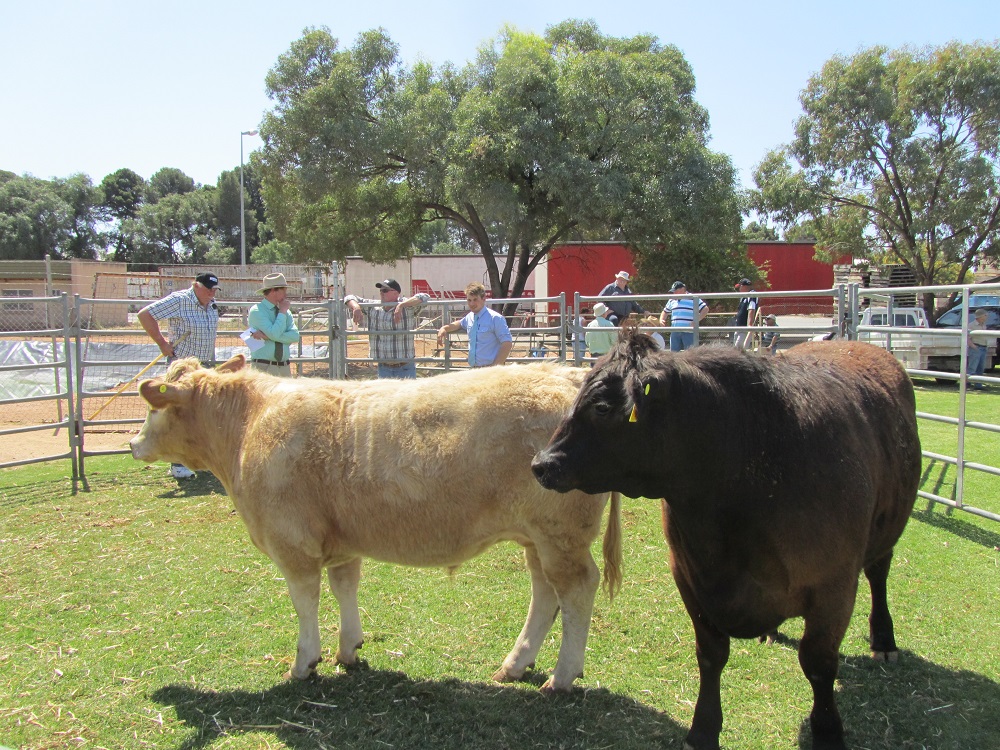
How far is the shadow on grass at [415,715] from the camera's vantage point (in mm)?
3129

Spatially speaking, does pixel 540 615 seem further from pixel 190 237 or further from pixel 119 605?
pixel 190 237

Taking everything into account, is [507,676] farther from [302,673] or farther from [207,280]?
[207,280]

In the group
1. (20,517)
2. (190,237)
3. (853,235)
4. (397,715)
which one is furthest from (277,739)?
(190,237)

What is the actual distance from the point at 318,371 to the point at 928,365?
14.1 m

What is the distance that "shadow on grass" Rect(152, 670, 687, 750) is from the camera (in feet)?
10.3

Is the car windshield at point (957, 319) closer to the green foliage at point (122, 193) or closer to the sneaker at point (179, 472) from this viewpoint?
the sneaker at point (179, 472)

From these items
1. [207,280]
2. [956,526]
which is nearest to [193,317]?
[207,280]

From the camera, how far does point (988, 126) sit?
24.9m

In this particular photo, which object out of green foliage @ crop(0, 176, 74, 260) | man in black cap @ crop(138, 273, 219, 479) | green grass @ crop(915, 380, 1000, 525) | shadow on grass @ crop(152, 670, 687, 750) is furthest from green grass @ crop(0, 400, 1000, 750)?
green foliage @ crop(0, 176, 74, 260)

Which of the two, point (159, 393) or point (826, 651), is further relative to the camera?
point (159, 393)

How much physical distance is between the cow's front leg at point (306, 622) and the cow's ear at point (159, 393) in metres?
1.30

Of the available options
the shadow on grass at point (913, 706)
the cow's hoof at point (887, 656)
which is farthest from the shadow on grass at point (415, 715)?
the cow's hoof at point (887, 656)

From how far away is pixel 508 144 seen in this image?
20719 millimetres

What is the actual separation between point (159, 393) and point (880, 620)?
168 inches
